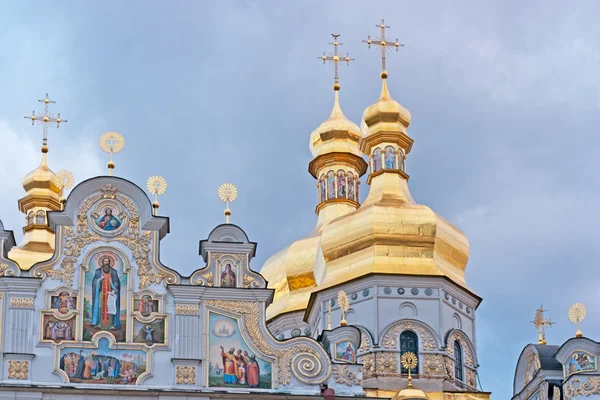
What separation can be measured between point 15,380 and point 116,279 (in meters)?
2.69

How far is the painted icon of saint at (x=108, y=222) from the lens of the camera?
30.4 metres

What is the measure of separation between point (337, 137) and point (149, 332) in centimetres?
1692

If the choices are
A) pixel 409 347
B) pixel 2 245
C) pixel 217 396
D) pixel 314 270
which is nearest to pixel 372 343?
pixel 409 347

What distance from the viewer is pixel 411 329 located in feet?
118

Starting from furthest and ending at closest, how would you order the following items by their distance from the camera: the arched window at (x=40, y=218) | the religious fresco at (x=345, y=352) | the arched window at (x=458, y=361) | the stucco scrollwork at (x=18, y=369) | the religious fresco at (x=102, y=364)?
the arched window at (x=40, y=218)
the arched window at (x=458, y=361)
the religious fresco at (x=345, y=352)
the religious fresco at (x=102, y=364)
the stucco scrollwork at (x=18, y=369)

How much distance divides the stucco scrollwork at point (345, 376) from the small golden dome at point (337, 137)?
16.2m

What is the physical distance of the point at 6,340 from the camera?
29.1 metres

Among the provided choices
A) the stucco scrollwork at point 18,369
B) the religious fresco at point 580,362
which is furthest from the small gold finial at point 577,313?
the stucco scrollwork at point 18,369

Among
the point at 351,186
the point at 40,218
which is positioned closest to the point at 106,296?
the point at 40,218

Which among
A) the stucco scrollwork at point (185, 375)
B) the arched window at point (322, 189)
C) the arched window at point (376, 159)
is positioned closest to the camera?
the stucco scrollwork at point (185, 375)

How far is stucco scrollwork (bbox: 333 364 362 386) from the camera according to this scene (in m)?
29.8

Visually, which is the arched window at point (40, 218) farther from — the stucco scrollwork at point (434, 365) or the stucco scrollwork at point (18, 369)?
the stucco scrollwork at point (18, 369)

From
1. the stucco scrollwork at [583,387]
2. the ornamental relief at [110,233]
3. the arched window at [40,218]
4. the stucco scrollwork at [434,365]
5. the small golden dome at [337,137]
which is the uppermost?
the small golden dome at [337,137]

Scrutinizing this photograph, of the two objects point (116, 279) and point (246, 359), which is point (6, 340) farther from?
point (246, 359)
